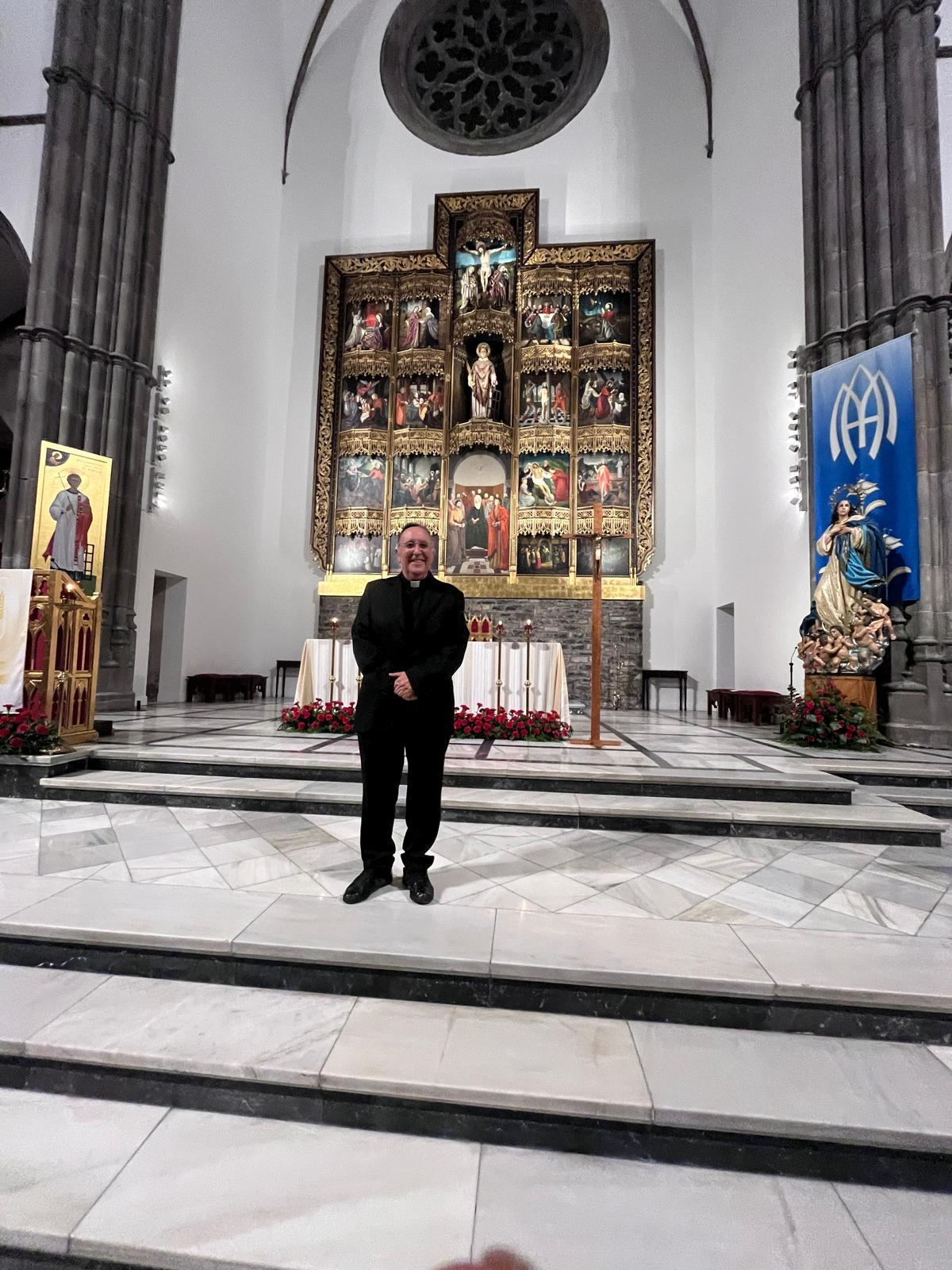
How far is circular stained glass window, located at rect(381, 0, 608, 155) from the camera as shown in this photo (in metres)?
12.9

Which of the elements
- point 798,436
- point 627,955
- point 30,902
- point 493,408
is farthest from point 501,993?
point 493,408

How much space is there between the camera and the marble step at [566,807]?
11.9 feet

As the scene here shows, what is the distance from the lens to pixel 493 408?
Answer: 39.5ft

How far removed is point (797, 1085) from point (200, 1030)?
1.67 meters

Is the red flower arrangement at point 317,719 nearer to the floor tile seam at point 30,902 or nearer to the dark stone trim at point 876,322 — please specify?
the floor tile seam at point 30,902

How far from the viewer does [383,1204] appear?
1.33m

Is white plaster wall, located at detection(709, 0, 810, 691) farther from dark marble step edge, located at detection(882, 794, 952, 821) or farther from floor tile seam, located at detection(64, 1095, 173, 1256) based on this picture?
floor tile seam, located at detection(64, 1095, 173, 1256)

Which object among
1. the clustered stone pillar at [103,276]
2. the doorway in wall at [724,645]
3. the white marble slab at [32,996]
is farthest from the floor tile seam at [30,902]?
the doorway in wall at [724,645]

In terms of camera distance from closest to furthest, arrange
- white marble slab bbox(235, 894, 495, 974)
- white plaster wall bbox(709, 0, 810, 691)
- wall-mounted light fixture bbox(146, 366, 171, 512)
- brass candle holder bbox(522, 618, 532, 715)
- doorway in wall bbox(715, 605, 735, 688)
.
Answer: white marble slab bbox(235, 894, 495, 974) < brass candle holder bbox(522, 618, 532, 715) < white plaster wall bbox(709, 0, 810, 691) < wall-mounted light fixture bbox(146, 366, 171, 512) < doorway in wall bbox(715, 605, 735, 688)

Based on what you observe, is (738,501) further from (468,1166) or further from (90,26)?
(90,26)

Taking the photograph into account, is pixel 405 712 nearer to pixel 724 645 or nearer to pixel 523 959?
pixel 523 959

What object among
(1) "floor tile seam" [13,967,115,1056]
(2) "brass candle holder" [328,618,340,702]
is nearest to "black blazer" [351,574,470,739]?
(1) "floor tile seam" [13,967,115,1056]

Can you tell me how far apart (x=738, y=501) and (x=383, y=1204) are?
1084 cm

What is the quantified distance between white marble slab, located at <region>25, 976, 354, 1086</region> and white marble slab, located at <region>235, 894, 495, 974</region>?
0.15m
